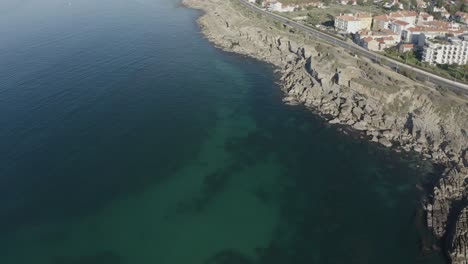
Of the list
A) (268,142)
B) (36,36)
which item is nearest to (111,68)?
(36,36)

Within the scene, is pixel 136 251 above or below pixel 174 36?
below

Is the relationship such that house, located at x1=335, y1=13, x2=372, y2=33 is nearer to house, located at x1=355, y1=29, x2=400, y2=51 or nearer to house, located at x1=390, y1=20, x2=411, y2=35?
house, located at x1=390, y1=20, x2=411, y2=35

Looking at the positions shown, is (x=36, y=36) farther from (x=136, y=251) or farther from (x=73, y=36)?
(x=136, y=251)

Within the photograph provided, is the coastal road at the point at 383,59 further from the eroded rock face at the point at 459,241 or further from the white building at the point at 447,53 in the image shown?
the eroded rock face at the point at 459,241

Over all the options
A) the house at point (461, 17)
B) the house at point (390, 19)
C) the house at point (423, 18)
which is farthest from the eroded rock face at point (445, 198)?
the house at point (461, 17)

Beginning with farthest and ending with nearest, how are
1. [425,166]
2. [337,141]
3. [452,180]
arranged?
[337,141], [425,166], [452,180]

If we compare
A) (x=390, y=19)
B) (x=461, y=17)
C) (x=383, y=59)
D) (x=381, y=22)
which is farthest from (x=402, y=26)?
(x=461, y=17)

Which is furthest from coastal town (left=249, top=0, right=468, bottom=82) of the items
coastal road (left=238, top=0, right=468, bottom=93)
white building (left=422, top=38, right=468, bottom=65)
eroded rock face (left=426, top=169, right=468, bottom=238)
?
eroded rock face (left=426, top=169, right=468, bottom=238)
